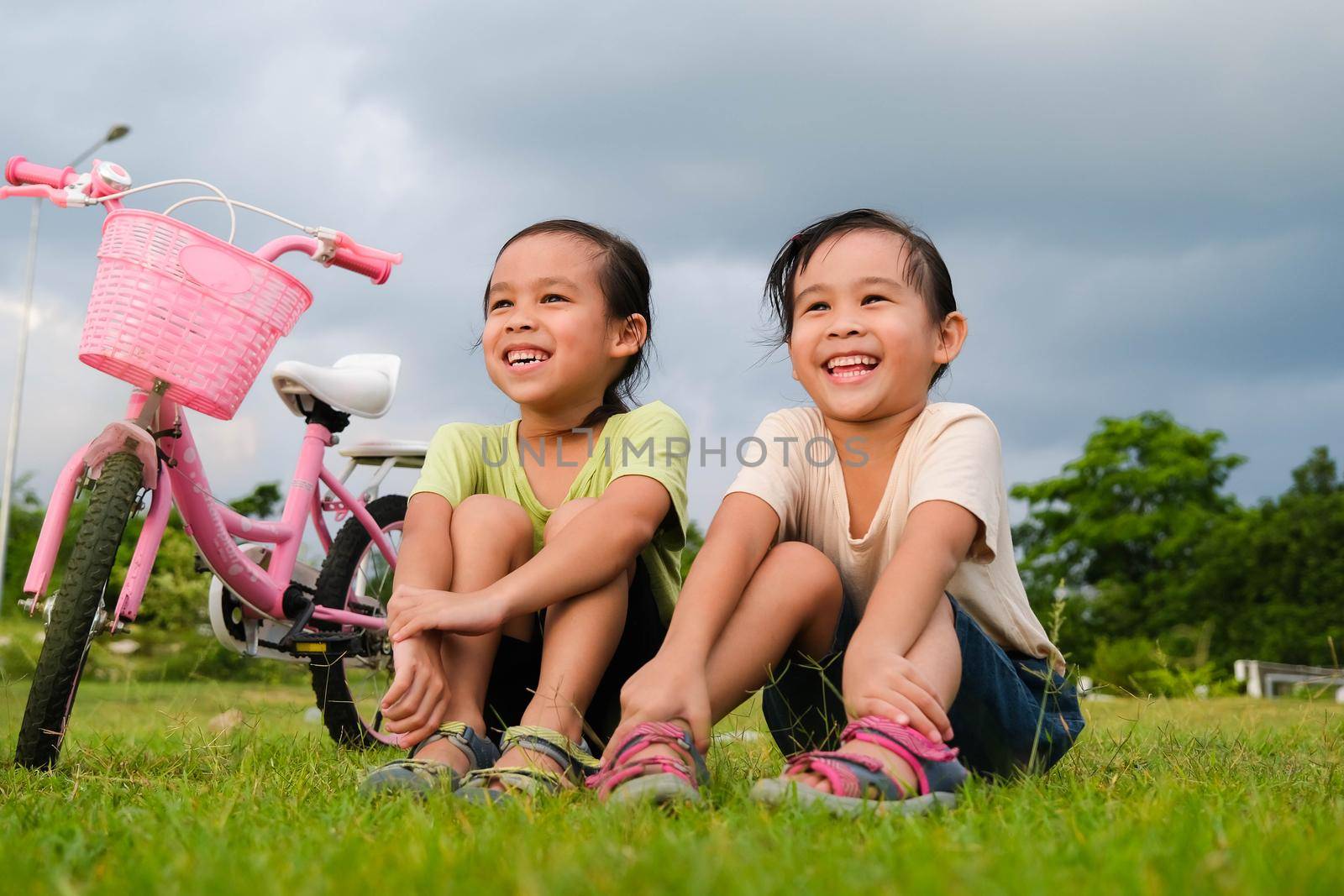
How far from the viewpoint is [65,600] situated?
2.87 meters

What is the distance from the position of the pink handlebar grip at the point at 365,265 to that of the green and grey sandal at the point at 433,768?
1936 mm

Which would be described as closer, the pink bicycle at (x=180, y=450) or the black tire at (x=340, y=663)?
the pink bicycle at (x=180, y=450)

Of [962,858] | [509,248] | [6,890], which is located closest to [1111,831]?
[962,858]

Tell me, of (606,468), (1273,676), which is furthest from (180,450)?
(1273,676)

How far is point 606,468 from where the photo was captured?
2.68m

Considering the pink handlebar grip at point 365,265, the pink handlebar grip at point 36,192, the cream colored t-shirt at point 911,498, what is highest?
the pink handlebar grip at point 365,265

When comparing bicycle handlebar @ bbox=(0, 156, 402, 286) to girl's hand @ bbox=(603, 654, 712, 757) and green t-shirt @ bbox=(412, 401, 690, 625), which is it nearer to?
green t-shirt @ bbox=(412, 401, 690, 625)

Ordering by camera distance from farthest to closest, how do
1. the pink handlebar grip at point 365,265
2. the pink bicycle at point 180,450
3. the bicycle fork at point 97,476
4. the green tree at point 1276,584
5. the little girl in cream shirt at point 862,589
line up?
the green tree at point 1276,584 → the pink handlebar grip at point 365,265 → the bicycle fork at point 97,476 → the pink bicycle at point 180,450 → the little girl in cream shirt at point 862,589

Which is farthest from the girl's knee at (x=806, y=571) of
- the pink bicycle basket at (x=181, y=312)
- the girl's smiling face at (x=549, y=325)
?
the pink bicycle basket at (x=181, y=312)

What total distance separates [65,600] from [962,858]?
2.39 metres

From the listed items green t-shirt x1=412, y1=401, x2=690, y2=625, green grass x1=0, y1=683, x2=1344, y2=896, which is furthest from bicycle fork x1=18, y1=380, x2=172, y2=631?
green t-shirt x1=412, y1=401, x2=690, y2=625

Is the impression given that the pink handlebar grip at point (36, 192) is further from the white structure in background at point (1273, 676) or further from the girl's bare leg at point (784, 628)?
the white structure in background at point (1273, 676)

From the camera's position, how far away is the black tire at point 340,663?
13.1ft

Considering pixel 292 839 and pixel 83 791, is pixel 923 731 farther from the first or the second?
pixel 83 791
